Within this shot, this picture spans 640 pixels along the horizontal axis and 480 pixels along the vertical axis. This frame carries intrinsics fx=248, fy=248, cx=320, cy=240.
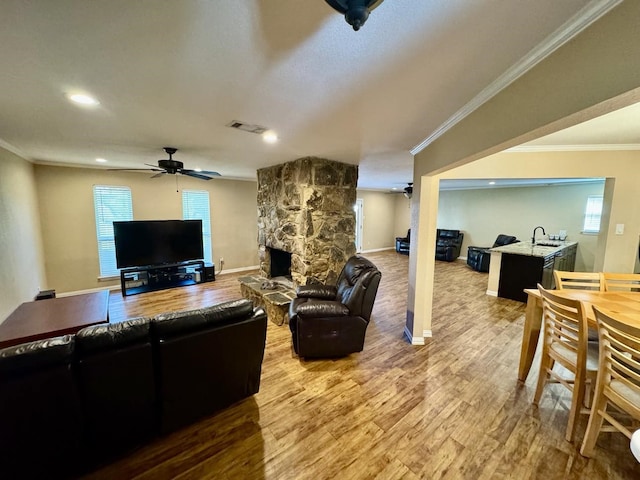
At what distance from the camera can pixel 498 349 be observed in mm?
2998

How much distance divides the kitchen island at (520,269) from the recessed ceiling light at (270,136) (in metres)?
4.61

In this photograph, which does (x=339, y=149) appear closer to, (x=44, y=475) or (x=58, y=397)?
(x=58, y=397)

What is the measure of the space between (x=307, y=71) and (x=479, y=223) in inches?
318

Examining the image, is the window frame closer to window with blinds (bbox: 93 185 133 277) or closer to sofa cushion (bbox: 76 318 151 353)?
sofa cushion (bbox: 76 318 151 353)

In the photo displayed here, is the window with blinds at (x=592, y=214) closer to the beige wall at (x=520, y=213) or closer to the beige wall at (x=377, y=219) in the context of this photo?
→ the beige wall at (x=520, y=213)

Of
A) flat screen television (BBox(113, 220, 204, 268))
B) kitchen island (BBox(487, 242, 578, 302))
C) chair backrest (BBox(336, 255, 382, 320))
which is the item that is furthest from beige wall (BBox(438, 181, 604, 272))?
flat screen television (BBox(113, 220, 204, 268))

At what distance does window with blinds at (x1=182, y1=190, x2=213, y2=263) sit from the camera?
227 inches

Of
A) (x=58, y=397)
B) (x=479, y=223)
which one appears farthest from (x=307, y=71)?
(x=479, y=223)

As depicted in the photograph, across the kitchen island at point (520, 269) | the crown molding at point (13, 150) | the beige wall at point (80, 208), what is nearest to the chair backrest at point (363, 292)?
the kitchen island at point (520, 269)

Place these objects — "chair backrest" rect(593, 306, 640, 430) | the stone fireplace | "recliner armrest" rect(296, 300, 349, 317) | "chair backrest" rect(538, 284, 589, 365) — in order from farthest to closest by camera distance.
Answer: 1. the stone fireplace
2. "recliner armrest" rect(296, 300, 349, 317)
3. "chair backrest" rect(538, 284, 589, 365)
4. "chair backrest" rect(593, 306, 640, 430)

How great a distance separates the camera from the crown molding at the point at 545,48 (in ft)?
3.21

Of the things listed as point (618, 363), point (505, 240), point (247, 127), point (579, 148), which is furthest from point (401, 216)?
point (618, 363)

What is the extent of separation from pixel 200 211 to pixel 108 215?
170 cm

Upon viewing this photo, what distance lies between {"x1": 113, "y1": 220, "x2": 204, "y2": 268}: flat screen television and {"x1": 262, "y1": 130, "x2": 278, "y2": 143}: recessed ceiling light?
346cm
